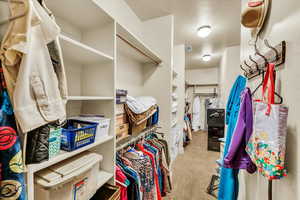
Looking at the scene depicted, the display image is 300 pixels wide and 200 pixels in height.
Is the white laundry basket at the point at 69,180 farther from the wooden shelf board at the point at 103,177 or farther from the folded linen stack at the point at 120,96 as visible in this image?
the folded linen stack at the point at 120,96

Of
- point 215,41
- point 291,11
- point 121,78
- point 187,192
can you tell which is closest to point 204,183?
point 187,192

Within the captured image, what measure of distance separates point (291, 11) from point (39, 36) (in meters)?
1.11

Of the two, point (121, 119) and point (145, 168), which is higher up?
point (121, 119)

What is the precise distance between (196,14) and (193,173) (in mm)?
2811

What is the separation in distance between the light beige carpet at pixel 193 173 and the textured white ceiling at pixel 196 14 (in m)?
2.79

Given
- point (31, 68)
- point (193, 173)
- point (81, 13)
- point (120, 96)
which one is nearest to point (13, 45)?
point (31, 68)

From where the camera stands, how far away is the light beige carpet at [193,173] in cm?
193

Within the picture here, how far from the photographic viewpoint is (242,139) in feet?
2.79

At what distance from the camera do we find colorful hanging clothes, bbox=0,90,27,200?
48 cm

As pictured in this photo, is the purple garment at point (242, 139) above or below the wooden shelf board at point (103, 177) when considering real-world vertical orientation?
above

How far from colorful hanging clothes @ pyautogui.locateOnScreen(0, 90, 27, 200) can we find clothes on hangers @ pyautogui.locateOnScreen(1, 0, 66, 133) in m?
0.05

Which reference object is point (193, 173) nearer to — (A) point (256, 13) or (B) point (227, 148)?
(B) point (227, 148)

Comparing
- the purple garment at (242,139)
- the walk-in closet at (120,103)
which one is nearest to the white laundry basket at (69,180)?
the walk-in closet at (120,103)

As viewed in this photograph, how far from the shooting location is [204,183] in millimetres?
2191
